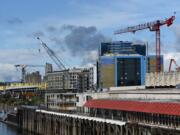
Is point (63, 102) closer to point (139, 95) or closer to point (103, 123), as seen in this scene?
point (139, 95)

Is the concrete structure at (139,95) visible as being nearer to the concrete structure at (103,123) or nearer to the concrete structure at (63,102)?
the concrete structure at (103,123)

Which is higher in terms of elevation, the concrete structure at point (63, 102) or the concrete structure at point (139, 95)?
the concrete structure at point (139, 95)

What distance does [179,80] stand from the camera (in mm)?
113562

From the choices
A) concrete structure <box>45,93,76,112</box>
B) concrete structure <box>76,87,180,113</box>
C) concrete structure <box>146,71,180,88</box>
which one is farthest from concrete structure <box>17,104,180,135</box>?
concrete structure <box>146,71,180,88</box>

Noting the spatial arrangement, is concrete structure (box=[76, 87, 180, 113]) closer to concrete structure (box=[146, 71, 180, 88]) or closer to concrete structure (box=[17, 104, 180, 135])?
concrete structure (box=[17, 104, 180, 135])

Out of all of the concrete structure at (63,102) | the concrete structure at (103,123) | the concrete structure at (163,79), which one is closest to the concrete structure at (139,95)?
the concrete structure at (103,123)

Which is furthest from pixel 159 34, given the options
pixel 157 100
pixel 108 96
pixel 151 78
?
pixel 157 100

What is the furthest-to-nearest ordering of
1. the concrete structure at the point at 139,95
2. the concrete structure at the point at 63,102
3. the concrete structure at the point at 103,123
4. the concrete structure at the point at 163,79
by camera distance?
the concrete structure at the point at 63,102 → the concrete structure at the point at 163,79 → the concrete structure at the point at 139,95 → the concrete structure at the point at 103,123

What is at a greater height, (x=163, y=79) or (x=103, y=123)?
(x=163, y=79)

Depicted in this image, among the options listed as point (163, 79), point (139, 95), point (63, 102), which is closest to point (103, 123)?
point (139, 95)

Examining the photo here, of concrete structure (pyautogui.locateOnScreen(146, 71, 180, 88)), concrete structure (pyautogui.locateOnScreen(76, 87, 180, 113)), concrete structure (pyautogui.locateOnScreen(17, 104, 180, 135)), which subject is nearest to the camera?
concrete structure (pyautogui.locateOnScreen(17, 104, 180, 135))

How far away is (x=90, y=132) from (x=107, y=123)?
9.74 metres

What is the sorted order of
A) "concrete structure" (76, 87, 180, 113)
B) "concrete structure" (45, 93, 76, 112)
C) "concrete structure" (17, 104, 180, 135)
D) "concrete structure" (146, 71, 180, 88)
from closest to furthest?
"concrete structure" (17, 104, 180, 135), "concrete structure" (76, 87, 180, 113), "concrete structure" (146, 71, 180, 88), "concrete structure" (45, 93, 76, 112)

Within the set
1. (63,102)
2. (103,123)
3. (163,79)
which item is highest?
(163,79)
